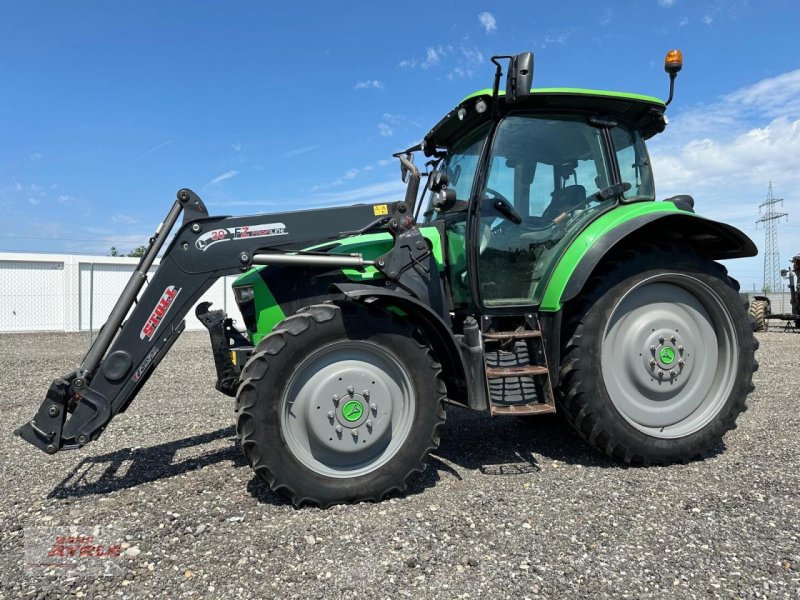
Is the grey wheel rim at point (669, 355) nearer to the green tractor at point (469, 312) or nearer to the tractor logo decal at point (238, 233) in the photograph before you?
the green tractor at point (469, 312)

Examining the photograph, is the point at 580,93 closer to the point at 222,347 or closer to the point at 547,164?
the point at 547,164

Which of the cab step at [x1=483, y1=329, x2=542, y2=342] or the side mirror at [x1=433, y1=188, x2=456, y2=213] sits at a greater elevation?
the side mirror at [x1=433, y1=188, x2=456, y2=213]

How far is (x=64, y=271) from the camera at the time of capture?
65.2ft

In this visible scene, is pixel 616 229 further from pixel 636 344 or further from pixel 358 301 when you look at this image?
pixel 358 301

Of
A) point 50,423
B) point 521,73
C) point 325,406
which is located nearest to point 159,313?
point 50,423

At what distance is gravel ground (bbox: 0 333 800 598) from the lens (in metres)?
2.48

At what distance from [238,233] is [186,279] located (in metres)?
0.45

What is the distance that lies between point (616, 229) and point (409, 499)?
2317 mm

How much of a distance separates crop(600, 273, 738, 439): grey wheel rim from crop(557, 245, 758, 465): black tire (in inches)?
→ 0.4

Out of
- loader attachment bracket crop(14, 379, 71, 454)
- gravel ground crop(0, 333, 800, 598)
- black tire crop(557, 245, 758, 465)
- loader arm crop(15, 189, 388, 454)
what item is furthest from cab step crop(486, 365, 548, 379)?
loader attachment bracket crop(14, 379, 71, 454)

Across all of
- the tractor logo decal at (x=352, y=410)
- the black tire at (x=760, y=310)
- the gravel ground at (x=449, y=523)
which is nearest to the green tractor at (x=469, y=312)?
the tractor logo decal at (x=352, y=410)

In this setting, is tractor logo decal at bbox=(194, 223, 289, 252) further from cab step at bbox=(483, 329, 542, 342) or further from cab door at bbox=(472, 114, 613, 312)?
cab step at bbox=(483, 329, 542, 342)

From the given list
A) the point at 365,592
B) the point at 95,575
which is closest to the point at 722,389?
the point at 365,592

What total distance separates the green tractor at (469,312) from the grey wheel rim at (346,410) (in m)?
0.01
